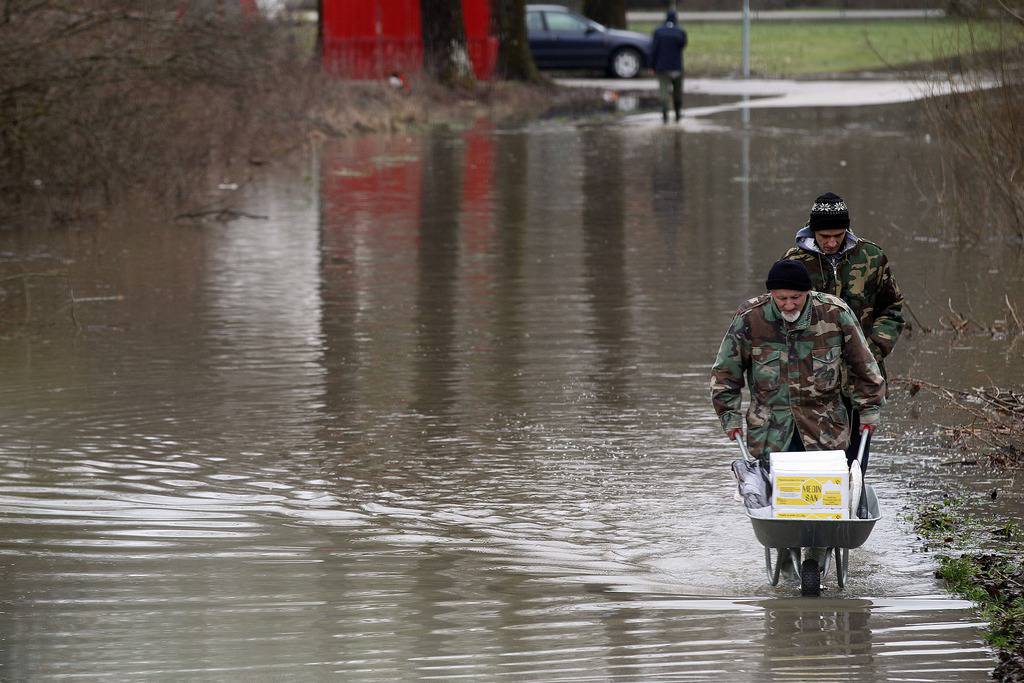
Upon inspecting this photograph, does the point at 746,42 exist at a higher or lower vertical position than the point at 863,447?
Result: higher

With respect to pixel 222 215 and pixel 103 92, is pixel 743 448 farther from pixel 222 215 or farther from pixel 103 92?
pixel 222 215

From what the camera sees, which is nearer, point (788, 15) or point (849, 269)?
point (849, 269)

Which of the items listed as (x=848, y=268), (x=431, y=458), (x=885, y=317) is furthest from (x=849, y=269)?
(x=431, y=458)

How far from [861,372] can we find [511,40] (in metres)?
30.1

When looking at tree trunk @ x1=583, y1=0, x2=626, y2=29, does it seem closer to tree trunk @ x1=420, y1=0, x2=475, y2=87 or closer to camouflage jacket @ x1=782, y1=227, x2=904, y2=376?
tree trunk @ x1=420, y1=0, x2=475, y2=87

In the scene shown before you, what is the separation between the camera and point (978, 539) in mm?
7711

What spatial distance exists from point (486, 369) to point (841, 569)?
4.75m

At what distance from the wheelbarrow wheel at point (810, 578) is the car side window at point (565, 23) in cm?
3582

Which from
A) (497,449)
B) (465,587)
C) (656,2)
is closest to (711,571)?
(465,587)

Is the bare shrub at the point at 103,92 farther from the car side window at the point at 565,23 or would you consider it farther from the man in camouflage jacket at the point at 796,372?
the car side window at the point at 565,23

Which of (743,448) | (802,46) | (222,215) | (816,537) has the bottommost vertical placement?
(816,537)

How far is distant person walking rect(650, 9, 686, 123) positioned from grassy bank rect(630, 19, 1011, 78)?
8352 mm

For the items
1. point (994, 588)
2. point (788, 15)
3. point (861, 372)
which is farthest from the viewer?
point (788, 15)

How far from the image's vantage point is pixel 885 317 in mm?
7832
